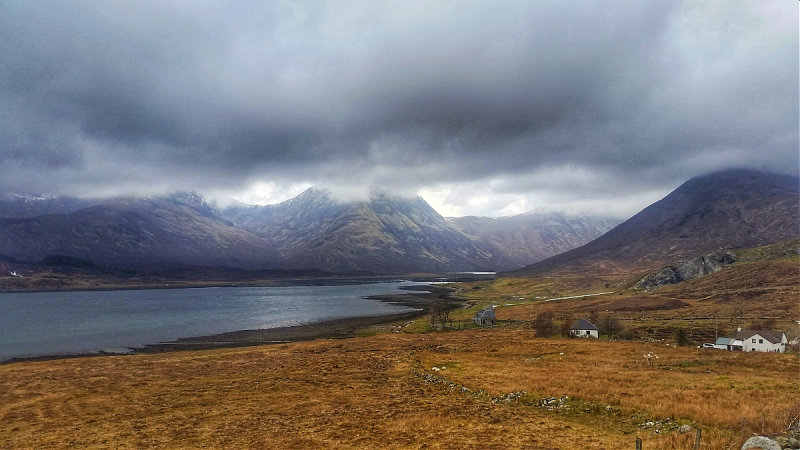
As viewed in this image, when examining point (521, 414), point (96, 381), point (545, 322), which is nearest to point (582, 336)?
point (545, 322)

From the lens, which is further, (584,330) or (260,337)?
(260,337)

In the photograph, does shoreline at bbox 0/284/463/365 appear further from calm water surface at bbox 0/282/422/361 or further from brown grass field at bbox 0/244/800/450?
brown grass field at bbox 0/244/800/450

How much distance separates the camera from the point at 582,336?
336ft

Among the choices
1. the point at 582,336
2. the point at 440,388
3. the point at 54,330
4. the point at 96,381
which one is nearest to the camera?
the point at 440,388

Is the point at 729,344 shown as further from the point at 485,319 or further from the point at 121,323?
the point at 121,323

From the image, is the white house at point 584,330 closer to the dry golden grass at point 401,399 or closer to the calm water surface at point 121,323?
the dry golden grass at point 401,399

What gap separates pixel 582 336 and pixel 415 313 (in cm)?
8780

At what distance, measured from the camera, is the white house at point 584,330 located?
102625 millimetres

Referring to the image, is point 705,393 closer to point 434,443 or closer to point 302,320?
point 434,443

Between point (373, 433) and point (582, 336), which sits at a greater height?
point (373, 433)

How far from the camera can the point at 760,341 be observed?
83.4 metres

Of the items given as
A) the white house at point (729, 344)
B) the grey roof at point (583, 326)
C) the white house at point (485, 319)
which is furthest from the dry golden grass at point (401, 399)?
the white house at point (485, 319)

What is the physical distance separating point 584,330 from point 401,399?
7557 cm

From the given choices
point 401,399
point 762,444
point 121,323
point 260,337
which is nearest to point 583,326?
point 401,399
